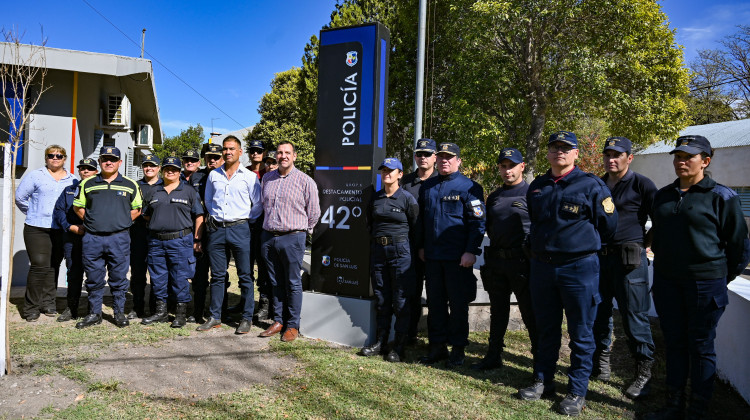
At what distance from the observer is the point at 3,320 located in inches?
149

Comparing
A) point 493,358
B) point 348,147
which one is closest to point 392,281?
point 493,358

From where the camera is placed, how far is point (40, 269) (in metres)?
5.82

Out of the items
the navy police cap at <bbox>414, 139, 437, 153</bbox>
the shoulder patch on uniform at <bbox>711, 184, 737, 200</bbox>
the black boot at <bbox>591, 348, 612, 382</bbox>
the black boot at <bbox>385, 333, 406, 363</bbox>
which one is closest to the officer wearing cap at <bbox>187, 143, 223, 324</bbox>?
the black boot at <bbox>385, 333, 406, 363</bbox>

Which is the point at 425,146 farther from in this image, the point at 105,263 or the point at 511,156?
the point at 105,263

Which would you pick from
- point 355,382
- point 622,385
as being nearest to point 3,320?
point 355,382

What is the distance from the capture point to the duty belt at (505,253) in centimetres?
420

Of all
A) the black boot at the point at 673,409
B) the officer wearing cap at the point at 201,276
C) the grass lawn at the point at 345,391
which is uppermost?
the officer wearing cap at the point at 201,276

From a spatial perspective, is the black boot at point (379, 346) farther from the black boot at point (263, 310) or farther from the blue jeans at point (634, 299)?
the blue jeans at point (634, 299)

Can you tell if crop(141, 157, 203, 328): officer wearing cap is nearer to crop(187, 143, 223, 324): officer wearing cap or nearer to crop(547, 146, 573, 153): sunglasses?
crop(187, 143, 223, 324): officer wearing cap

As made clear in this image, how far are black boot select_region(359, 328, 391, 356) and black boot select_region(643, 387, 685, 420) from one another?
2260 millimetres

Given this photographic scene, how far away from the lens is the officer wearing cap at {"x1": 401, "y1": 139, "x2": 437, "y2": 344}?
15.7 ft

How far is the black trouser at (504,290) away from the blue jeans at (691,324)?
103cm

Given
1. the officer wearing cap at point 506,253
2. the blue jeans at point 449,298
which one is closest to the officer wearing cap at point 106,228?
the blue jeans at point 449,298

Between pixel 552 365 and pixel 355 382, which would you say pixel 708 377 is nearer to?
pixel 552 365
